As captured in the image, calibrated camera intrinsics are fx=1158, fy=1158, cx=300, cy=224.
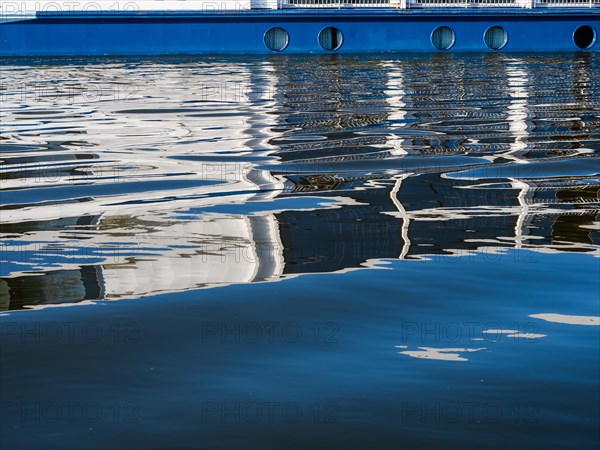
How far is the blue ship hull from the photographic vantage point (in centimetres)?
2802

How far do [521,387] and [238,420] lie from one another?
2.63ft

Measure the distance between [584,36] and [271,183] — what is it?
26.3m

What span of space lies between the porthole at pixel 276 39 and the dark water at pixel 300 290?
19395 mm

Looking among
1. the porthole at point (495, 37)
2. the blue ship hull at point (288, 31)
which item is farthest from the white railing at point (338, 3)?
Answer: the porthole at point (495, 37)

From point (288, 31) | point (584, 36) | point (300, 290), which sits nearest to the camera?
point (300, 290)

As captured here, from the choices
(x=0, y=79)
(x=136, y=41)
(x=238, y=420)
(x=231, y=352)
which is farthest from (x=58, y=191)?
(x=136, y=41)

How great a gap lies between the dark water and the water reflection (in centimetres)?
3

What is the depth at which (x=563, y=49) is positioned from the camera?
1219 inches

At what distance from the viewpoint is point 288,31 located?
29672mm

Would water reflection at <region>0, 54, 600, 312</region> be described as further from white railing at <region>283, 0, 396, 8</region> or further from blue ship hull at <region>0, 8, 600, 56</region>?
white railing at <region>283, 0, 396, 8</region>

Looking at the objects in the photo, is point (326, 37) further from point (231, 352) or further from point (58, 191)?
point (231, 352)

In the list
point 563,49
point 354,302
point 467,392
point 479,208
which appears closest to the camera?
point 467,392

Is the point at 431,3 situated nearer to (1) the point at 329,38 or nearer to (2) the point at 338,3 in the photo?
(2) the point at 338,3

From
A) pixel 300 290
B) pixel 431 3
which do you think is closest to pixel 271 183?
pixel 300 290
